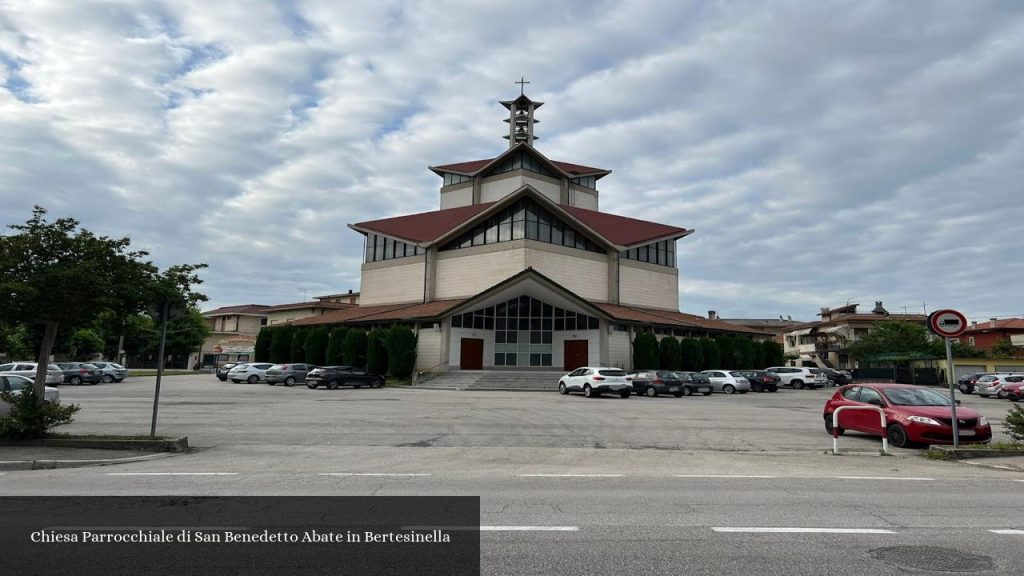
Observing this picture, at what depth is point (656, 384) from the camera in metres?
32.3

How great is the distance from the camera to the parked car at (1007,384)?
3583 cm

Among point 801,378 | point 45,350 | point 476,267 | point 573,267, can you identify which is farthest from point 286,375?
point 801,378

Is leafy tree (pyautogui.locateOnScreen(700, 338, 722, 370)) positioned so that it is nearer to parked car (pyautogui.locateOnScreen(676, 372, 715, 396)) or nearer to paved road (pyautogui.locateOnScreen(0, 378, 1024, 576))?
parked car (pyautogui.locateOnScreen(676, 372, 715, 396))

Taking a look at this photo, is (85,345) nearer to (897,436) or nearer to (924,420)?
(897,436)

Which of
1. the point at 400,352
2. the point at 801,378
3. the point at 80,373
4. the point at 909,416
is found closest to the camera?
the point at 909,416

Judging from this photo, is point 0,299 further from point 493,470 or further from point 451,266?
point 451,266

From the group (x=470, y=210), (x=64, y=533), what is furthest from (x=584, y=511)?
(x=470, y=210)

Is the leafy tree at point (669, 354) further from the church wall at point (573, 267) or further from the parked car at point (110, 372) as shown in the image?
the parked car at point (110, 372)

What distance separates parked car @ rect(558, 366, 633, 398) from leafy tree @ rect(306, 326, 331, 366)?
20624mm

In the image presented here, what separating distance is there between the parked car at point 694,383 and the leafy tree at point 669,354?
6799 mm

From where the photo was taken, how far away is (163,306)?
13.1 m

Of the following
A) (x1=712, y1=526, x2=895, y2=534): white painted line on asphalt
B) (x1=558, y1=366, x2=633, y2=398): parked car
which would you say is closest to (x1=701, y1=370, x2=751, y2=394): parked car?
(x1=558, y1=366, x2=633, y2=398): parked car

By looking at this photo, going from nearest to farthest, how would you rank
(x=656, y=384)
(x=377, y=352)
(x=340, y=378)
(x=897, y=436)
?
1. (x=897, y=436)
2. (x=656, y=384)
3. (x=340, y=378)
4. (x=377, y=352)

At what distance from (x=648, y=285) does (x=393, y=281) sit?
1960 centimetres
